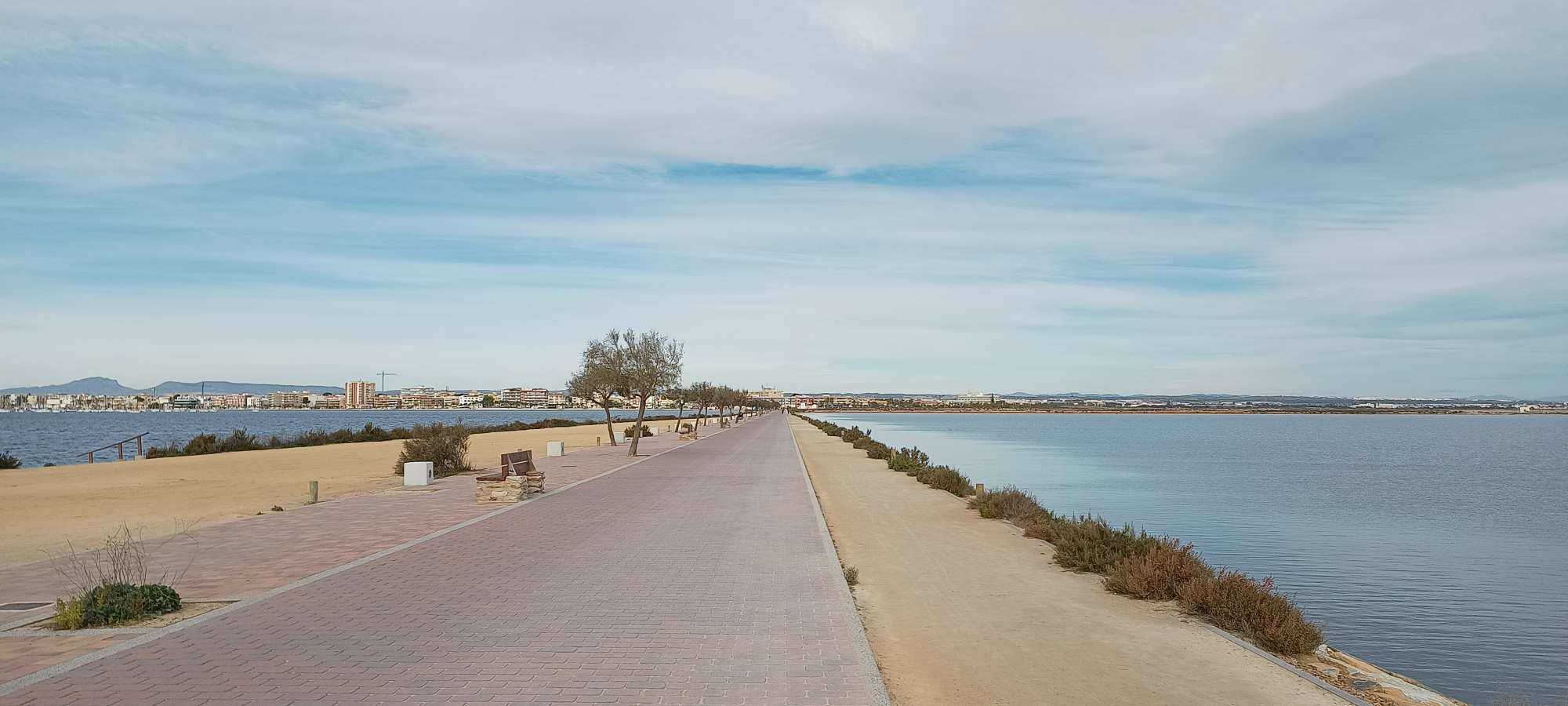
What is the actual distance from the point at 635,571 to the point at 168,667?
4082mm

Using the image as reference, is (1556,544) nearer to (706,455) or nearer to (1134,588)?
(1134,588)

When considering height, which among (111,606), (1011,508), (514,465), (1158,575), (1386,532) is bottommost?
(1386,532)

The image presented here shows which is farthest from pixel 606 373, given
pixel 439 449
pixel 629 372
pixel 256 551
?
pixel 256 551

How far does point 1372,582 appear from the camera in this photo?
43.8 ft

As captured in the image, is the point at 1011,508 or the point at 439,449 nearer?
the point at 1011,508

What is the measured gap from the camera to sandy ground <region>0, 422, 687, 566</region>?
1292 cm

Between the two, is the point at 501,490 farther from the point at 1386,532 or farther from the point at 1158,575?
the point at 1386,532

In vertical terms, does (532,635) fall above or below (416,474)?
below

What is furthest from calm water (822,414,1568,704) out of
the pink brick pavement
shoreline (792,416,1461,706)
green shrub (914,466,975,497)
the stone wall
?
the stone wall

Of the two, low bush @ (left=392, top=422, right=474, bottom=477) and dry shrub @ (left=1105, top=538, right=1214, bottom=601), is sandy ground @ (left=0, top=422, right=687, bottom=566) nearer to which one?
low bush @ (left=392, top=422, right=474, bottom=477)

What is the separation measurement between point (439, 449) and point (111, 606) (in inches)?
626

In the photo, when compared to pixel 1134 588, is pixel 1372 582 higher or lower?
lower

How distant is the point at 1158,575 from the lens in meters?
8.69

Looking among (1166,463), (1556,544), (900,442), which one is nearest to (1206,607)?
(1556,544)
